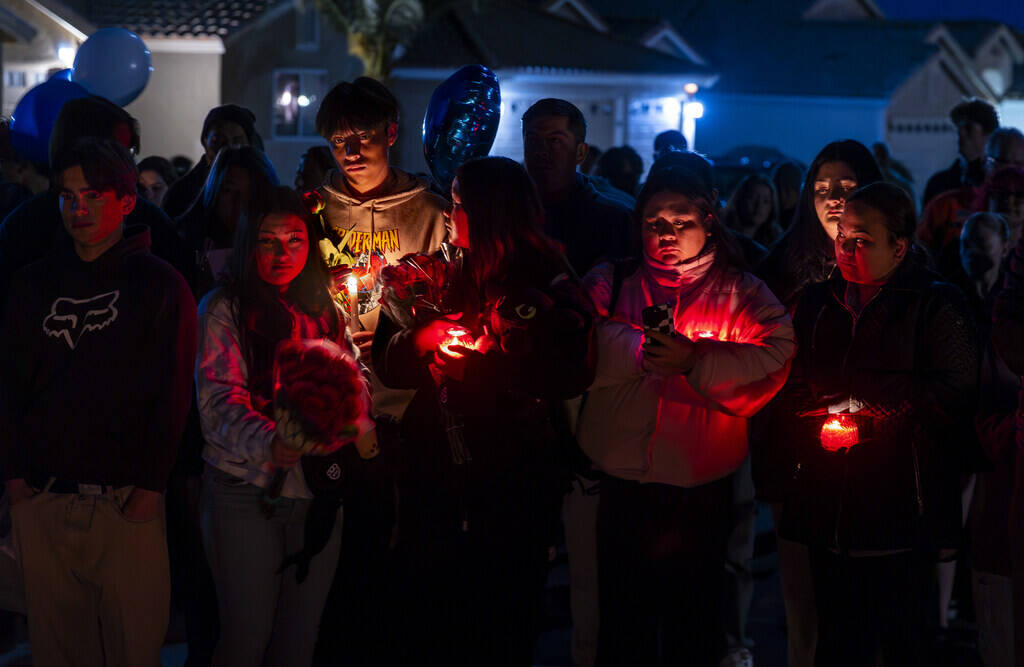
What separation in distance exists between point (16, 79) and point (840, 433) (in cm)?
1884

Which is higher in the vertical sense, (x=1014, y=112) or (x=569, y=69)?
(x=1014, y=112)

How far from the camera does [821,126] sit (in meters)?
39.7

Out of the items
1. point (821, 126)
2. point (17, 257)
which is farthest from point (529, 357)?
point (821, 126)

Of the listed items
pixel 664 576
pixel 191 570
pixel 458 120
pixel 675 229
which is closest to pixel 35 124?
pixel 458 120

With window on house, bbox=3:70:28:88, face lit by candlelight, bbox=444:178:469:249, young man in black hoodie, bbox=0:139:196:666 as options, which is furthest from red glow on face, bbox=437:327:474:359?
window on house, bbox=3:70:28:88

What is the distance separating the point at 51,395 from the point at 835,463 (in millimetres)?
2791

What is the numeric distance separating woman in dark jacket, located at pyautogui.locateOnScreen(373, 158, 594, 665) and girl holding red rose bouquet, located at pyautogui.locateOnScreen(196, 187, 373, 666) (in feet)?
1.02

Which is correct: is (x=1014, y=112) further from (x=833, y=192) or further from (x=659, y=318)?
(x=659, y=318)

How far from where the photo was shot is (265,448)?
346cm

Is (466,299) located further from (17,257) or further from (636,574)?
(17,257)

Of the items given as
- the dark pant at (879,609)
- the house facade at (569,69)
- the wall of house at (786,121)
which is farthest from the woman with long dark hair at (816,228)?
the wall of house at (786,121)

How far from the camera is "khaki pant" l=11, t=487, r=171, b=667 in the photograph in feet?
→ 11.6

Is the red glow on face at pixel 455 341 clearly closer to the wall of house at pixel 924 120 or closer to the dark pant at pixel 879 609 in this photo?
the dark pant at pixel 879 609

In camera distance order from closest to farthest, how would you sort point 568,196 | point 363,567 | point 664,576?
point 664,576
point 363,567
point 568,196
